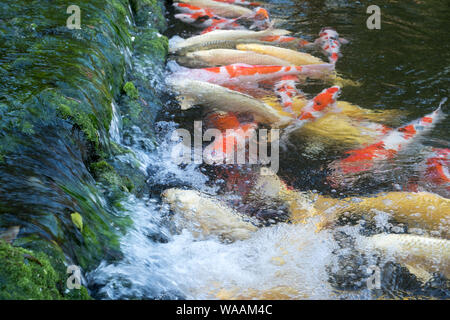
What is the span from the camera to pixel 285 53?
855cm

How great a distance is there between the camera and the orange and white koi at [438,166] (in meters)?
5.45

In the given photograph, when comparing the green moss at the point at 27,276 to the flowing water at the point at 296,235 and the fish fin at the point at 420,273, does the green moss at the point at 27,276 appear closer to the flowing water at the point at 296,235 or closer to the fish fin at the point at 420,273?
the flowing water at the point at 296,235

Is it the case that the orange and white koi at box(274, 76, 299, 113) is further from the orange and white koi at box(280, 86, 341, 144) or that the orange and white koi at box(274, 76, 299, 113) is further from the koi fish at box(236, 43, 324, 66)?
the koi fish at box(236, 43, 324, 66)

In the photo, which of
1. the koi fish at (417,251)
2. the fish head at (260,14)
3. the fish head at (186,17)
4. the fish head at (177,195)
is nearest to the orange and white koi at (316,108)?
the fish head at (177,195)

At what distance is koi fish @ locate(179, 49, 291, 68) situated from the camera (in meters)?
8.22

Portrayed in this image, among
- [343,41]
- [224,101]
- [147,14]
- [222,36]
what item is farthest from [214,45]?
[343,41]

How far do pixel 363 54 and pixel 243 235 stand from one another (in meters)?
5.54

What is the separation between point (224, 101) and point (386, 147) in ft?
7.78

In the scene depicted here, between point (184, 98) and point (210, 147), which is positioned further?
point (184, 98)

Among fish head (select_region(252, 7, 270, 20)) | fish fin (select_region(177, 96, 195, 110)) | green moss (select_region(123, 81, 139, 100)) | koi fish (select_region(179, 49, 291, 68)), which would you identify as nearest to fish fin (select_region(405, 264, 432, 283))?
fish fin (select_region(177, 96, 195, 110))

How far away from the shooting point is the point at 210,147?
6.10m

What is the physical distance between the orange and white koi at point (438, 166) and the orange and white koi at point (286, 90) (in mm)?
2069
